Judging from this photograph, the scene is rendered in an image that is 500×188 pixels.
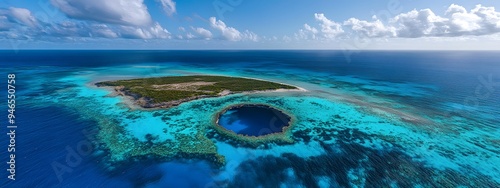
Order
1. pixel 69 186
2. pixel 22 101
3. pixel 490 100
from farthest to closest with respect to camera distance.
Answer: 1. pixel 490 100
2. pixel 22 101
3. pixel 69 186

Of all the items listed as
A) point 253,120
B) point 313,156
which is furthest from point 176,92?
point 313,156

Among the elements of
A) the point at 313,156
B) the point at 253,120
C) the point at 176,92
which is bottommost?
the point at 313,156

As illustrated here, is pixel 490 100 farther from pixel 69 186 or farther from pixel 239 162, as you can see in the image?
pixel 69 186

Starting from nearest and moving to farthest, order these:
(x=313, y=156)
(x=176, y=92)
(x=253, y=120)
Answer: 1. (x=313, y=156)
2. (x=253, y=120)
3. (x=176, y=92)

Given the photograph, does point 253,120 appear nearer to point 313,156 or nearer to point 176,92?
point 313,156

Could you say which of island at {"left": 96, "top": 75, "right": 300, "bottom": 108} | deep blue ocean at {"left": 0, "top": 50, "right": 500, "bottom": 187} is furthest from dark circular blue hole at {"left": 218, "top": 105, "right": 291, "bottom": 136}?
island at {"left": 96, "top": 75, "right": 300, "bottom": 108}

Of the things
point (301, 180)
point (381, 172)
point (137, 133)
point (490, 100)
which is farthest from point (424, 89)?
point (137, 133)

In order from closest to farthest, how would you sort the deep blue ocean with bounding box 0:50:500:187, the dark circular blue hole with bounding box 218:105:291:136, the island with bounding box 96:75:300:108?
1. the deep blue ocean with bounding box 0:50:500:187
2. the dark circular blue hole with bounding box 218:105:291:136
3. the island with bounding box 96:75:300:108

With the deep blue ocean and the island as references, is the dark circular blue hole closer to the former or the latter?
the deep blue ocean
